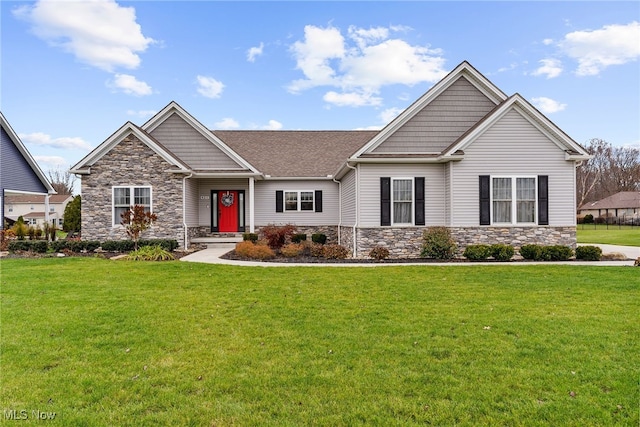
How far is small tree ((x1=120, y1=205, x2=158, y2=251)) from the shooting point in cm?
1395

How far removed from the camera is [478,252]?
38.7 feet

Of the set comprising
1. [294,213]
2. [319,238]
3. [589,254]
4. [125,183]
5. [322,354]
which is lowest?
[322,354]

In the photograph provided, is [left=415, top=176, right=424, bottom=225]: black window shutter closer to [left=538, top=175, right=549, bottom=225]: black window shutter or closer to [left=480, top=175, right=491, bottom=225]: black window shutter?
[left=480, top=175, right=491, bottom=225]: black window shutter

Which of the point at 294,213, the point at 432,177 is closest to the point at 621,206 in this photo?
the point at 432,177

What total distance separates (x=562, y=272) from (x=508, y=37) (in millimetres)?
11001

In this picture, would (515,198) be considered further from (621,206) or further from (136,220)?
(621,206)

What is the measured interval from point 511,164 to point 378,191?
4803mm

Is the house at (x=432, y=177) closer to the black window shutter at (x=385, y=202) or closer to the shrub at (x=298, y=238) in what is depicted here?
the black window shutter at (x=385, y=202)

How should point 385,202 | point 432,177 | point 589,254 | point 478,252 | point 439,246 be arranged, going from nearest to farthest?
point 478,252 → point 589,254 → point 439,246 → point 385,202 → point 432,177

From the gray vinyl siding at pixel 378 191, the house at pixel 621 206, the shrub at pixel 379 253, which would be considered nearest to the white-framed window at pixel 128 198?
the gray vinyl siding at pixel 378 191

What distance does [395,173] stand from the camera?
13.2 m

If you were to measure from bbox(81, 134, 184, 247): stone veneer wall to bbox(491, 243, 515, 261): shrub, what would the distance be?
1243 cm

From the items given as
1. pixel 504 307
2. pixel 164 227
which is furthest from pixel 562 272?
pixel 164 227

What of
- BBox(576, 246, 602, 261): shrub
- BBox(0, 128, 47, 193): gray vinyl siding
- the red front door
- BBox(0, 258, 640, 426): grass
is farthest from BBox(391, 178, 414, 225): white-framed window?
BBox(0, 128, 47, 193): gray vinyl siding
